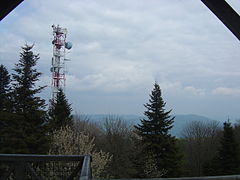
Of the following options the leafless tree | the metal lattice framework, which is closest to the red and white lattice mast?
the metal lattice framework

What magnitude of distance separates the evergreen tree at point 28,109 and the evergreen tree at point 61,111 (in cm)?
458

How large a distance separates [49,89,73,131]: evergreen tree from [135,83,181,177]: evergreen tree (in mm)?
5429

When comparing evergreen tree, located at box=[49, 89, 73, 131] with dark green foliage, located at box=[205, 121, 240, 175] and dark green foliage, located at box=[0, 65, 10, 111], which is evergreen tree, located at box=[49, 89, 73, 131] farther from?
dark green foliage, located at box=[205, 121, 240, 175]

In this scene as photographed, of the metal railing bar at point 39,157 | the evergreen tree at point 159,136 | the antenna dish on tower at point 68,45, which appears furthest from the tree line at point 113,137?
the metal railing bar at point 39,157

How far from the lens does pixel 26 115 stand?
15.4m

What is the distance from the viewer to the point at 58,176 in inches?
204

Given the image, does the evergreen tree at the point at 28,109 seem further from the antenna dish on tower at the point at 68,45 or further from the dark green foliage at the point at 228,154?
the dark green foliage at the point at 228,154

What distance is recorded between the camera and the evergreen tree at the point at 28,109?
15000 mm

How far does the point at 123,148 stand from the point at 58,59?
372 inches

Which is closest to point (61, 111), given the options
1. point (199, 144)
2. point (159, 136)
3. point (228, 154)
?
point (159, 136)

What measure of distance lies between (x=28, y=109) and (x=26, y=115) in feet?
1.21

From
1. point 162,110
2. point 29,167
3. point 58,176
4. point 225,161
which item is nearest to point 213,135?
point 225,161

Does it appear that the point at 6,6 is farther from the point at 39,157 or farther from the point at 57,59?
the point at 57,59

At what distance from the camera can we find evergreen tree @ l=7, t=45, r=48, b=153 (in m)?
15.0
